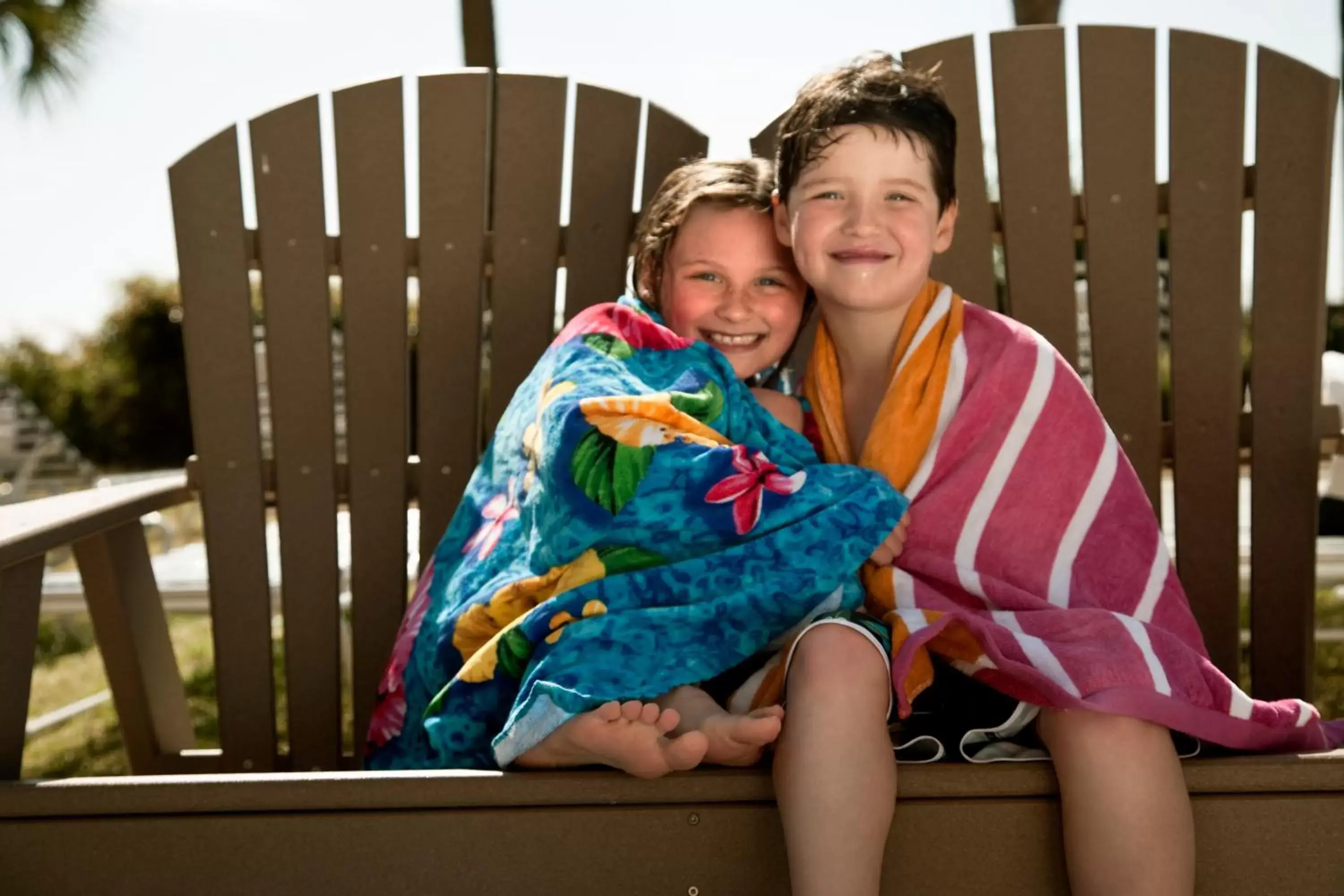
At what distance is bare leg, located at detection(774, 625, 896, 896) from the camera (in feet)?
4.35

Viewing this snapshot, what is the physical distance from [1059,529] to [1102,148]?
855 mm

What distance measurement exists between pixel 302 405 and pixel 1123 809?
4.94ft

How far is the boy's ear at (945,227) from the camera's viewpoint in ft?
5.94

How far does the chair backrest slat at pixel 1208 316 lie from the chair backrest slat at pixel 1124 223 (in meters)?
0.04

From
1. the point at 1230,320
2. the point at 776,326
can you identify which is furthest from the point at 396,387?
the point at 1230,320

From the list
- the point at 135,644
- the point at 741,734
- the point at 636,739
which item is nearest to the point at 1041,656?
the point at 741,734

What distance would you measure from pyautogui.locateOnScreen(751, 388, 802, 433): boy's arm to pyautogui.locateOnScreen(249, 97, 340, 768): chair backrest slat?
83 centimetres

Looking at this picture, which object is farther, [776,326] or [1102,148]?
[1102,148]

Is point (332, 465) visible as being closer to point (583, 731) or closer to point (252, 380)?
point (252, 380)

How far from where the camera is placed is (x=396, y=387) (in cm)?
230

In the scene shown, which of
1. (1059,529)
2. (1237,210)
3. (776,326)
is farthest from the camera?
(1237,210)

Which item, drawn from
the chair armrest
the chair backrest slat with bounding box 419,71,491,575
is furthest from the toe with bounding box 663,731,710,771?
the chair backrest slat with bounding box 419,71,491,575

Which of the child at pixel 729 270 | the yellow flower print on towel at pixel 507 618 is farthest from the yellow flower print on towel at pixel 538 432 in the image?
the child at pixel 729 270

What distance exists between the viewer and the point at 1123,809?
1363mm
